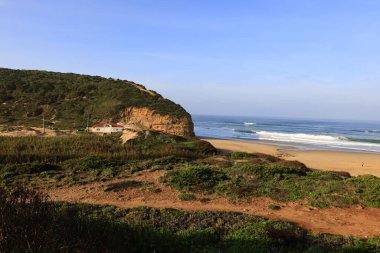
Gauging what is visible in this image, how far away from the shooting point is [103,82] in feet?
160

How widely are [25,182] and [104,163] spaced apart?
3.40 metres

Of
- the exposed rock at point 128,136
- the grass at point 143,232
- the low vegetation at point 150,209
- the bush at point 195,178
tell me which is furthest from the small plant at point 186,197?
the exposed rock at point 128,136

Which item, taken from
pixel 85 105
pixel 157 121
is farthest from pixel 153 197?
pixel 85 105

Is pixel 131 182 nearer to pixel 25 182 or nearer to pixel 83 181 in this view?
pixel 83 181

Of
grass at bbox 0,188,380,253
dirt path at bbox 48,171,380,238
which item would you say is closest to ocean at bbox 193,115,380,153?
dirt path at bbox 48,171,380,238

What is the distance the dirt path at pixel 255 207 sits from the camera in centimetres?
820

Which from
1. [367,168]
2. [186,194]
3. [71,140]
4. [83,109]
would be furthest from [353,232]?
[83,109]

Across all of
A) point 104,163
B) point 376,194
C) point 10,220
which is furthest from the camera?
point 104,163

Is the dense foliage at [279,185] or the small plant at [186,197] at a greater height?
the dense foliage at [279,185]

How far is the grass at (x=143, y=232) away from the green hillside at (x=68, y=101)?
1111 inches

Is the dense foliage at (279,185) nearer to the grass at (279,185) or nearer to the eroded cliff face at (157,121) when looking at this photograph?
the grass at (279,185)

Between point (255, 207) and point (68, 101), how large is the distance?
1435 inches

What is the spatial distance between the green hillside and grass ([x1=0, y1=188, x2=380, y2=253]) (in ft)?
92.6

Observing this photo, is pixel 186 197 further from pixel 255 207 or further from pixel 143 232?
pixel 143 232
